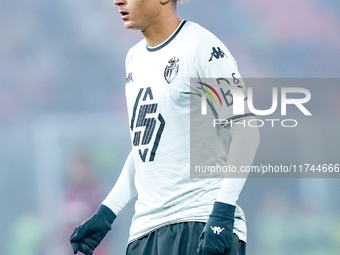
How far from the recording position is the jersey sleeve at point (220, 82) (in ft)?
7.27

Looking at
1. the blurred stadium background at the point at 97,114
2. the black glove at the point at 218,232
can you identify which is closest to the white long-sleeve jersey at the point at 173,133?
the black glove at the point at 218,232

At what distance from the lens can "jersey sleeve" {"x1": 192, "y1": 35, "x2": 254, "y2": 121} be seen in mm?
2215

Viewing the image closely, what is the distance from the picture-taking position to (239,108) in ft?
7.23

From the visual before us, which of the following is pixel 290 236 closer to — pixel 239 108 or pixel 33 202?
pixel 33 202

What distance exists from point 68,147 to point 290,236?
1565mm

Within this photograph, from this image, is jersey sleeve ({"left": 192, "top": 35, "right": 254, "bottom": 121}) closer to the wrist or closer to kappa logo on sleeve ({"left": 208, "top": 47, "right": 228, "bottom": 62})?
kappa logo on sleeve ({"left": 208, "top": 47, "right": 228, "bottom": 62})

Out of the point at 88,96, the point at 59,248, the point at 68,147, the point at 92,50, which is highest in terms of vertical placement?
the point at 92,50

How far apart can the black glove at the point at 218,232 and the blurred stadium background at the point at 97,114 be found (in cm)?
258

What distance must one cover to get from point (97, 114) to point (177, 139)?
112 inches

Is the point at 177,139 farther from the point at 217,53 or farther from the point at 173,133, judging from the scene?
the point at 217,53

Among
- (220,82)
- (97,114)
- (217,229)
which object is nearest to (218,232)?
(217,229)

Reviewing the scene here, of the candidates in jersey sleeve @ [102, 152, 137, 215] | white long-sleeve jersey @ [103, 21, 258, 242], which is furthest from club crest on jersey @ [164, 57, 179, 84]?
jersey sleeve @ [102, 152, 137, 215]

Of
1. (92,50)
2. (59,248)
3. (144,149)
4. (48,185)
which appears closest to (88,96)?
(92,50)

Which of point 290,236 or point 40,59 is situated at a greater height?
point 40,59
